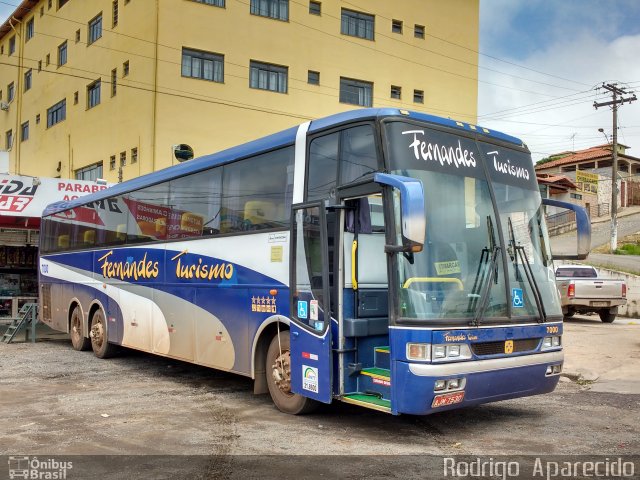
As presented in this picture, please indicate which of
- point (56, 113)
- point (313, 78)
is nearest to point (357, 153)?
point (313, 78)

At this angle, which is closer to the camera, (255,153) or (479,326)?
(479,326)

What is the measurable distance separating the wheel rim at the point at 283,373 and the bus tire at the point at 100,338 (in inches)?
249

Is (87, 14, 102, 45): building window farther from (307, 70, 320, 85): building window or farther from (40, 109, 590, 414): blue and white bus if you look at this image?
(40, 109, 590, 414): blue and white bus

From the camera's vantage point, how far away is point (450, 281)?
22.1 feet

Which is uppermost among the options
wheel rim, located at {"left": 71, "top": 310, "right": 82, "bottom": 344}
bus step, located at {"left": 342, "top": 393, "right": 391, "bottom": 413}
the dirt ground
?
bus step, located at {"left": 342, "top": 393, "right": 391, "bottom": 413}

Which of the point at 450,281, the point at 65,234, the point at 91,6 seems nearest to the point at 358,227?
the point at 450,281

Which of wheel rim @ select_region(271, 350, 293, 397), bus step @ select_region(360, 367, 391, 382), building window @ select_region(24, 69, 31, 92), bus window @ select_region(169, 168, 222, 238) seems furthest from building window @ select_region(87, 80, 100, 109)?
bus step @ select_region(360, 367, 391, 382)

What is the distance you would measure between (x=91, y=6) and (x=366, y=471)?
114 feet

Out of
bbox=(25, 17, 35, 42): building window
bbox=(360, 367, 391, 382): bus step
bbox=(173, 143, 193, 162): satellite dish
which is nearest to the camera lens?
bbox=(360, 367, 391, 382): bus step

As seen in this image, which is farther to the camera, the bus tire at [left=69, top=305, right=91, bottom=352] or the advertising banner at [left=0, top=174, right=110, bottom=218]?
the advertising banner at [left=0, top=174, right=110, bottom=218]

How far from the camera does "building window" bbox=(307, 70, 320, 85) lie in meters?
33.4

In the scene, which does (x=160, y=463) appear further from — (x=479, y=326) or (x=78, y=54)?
(x=78, y=54)

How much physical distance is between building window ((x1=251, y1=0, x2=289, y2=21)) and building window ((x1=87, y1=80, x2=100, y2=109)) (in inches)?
360

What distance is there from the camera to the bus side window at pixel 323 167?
755 cm
